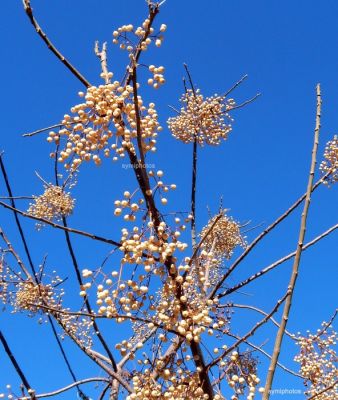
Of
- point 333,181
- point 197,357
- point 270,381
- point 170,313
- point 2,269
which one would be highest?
point 333,181

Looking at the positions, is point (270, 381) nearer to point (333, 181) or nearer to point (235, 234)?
point (333, 181)

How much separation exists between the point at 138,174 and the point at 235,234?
14.8 ft

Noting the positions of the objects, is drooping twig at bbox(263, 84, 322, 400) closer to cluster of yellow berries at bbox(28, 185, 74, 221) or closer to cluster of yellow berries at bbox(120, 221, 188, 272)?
cluster of yellow berries at bbox(120, 221, 188, 272)

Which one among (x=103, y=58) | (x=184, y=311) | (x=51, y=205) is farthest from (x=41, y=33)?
(x=51, y=205)

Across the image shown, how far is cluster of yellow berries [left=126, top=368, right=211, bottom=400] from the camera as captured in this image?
257 centimetres

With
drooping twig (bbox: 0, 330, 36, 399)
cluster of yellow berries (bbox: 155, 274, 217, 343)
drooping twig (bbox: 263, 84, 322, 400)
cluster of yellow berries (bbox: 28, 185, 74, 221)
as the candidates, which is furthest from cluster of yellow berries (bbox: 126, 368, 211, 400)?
cluster of yellow berries (bbox: 28, 185, 74, 221)

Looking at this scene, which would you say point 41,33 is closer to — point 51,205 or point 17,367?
point 17,367

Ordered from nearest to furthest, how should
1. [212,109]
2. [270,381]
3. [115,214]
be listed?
[270,381] < [115,214] < [212,109]

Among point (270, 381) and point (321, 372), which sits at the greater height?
point (321, 372)

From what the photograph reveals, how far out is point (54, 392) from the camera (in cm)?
417

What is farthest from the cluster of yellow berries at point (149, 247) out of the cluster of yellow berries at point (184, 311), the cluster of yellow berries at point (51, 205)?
the cluster of yellow berries at point (51, 205)

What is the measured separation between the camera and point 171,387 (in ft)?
8.43

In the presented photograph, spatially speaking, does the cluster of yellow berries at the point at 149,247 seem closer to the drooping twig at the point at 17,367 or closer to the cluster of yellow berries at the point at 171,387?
the cluster of yellow berries at the point at 171,387

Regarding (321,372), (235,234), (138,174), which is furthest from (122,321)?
(235,234)
